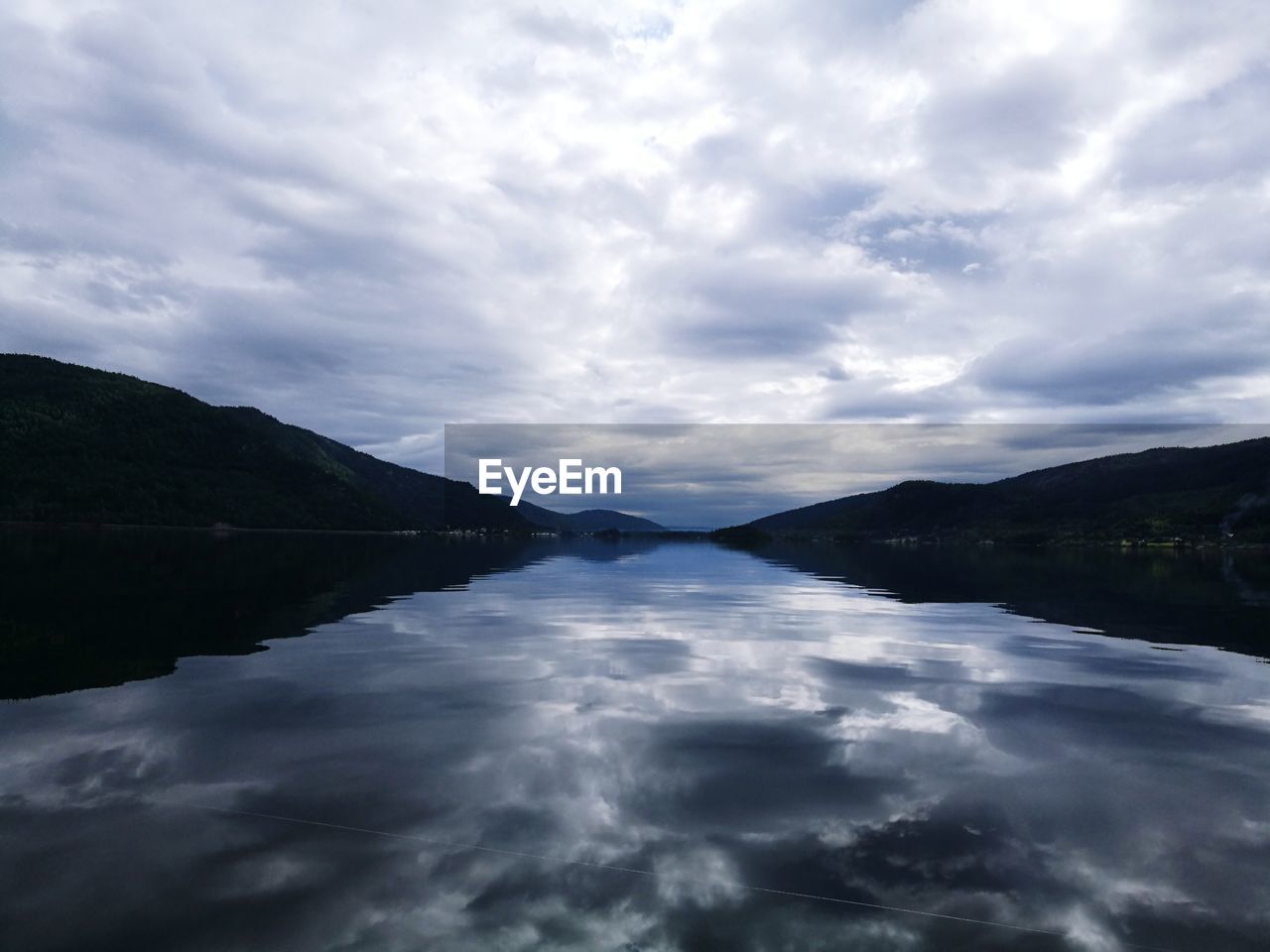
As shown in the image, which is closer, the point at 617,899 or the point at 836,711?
the point at 617,899

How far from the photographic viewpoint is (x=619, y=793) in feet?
41.4

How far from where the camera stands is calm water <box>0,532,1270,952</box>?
8.51 m

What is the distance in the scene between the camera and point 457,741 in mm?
15305

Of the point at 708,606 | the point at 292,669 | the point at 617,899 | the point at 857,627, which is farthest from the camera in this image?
the point at 708,606

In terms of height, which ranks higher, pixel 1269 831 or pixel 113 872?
pixel 113 872

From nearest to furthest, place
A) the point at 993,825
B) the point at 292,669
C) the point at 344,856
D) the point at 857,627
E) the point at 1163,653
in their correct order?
the point at 344,856
the point at 993,825
the point at 292,669
the point at 1163,653
the point at 857,627

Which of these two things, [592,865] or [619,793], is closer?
[592,865]

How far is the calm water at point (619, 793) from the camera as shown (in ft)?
27.9

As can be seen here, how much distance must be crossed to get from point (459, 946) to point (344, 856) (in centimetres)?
295

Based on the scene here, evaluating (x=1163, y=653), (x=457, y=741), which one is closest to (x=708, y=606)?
(x=1163, y=653)

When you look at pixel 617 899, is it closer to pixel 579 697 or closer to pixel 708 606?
pixel 579 697

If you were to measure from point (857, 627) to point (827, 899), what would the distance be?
27.3m

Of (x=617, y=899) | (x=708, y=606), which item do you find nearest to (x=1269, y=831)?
(x=617, y=899)

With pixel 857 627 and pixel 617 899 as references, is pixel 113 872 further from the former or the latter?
pixel 857 627
